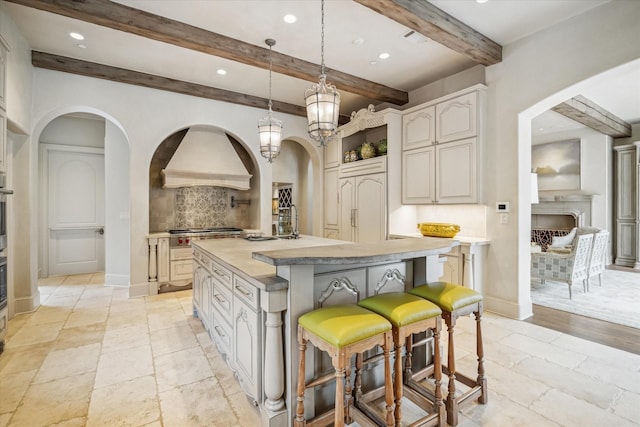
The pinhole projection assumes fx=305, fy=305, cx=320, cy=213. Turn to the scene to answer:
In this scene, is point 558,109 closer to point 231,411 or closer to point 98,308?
point 231,411

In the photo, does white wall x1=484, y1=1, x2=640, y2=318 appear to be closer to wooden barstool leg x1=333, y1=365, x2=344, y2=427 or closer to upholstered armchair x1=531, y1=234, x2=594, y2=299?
upholstered armchair x1=531, y1=234, x2=594, y2=299

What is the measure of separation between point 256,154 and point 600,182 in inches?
294

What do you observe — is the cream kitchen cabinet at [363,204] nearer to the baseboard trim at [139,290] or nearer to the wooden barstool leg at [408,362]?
the wooden barstool leg at [408,362]

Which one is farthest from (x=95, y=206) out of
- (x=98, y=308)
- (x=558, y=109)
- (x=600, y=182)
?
(x=600, y=182)

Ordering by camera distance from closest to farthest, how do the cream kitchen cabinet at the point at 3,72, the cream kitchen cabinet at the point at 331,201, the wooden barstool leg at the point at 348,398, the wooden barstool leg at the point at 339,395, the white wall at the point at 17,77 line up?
1. the wooden barstool leg at the point at 339,395
2. the wooden barstool leg at the point at 348,398
3. the cream kitchen cabinet at the point at 3,72
4. the white wall at the point at 17,77
5. the cream kitchen cabinet at the point at 331,201

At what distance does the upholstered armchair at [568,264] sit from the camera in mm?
4129

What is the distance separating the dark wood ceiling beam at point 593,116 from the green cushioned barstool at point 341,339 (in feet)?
17.5

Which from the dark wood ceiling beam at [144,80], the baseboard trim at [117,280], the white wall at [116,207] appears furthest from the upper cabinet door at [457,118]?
the baseboard trim at [117,280]

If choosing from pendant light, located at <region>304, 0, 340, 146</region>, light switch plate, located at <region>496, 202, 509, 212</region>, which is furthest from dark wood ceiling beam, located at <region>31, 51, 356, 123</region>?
light switch plate, located at <region>496, 202, 509, 212</region>

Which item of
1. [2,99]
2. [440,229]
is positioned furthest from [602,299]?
[2,99]

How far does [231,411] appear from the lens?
77.1 inches

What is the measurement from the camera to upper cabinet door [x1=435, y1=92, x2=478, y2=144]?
380 centimetres

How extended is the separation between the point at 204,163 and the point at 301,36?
8.49 feet

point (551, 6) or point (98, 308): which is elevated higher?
point (551, 6)
